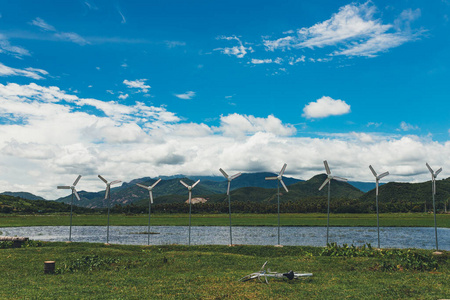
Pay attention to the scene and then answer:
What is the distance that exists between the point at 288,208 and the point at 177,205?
60.6 m

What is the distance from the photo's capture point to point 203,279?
21781mm

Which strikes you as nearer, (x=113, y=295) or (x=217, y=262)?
(x=113, y=295)

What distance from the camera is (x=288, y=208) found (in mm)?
175375

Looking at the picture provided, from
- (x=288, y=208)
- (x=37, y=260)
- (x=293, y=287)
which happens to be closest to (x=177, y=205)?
(x=288, y=208)

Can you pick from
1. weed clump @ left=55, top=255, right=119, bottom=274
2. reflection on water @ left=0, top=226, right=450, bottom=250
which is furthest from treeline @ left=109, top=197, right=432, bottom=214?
weed clump @ left=55, top=255, right=119, bottom=274

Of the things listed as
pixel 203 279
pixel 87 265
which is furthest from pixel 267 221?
pixel 203 279

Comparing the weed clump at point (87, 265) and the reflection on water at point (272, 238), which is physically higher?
the weed clump at point (87, 265)

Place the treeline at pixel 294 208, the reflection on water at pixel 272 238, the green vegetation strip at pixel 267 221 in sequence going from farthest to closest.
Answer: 1. the treeline at pixel 294 208
2. the green vegetation strip at pixel 267 221
3. the reflection on water at pixel 272 238

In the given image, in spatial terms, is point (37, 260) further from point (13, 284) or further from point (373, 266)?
point (373, 266)

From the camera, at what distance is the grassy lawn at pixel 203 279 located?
18.0m

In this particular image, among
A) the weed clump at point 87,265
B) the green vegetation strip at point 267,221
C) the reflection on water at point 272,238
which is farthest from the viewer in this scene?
the green vegetation strip at point 267,221

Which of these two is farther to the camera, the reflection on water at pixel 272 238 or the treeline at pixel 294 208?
the treeline at pixel 294 208

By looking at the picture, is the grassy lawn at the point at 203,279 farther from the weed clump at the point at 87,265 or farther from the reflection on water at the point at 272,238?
the reflection on water at the point at 272,238

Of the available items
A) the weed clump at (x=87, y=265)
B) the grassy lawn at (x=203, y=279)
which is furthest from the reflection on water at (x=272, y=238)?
the weed clump at (x=87, y=265)
